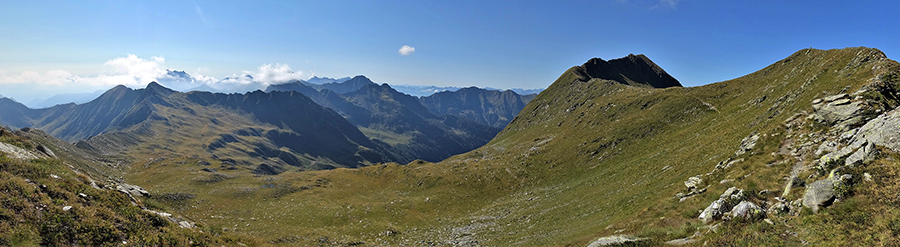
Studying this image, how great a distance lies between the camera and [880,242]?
41.3 ft

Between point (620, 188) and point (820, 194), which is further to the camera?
A: point (620, 188)

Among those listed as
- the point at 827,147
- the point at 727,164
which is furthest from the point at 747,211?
the point at 727,164

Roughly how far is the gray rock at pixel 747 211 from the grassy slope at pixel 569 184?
2745 mm

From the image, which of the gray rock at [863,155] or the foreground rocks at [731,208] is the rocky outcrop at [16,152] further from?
the gray rock at [863,155]

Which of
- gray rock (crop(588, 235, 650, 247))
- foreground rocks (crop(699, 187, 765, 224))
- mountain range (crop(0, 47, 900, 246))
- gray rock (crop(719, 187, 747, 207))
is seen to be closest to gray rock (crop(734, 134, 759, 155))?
mountain range (crop(0, 47, 900, 246))

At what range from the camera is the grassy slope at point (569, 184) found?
32562 millimetres

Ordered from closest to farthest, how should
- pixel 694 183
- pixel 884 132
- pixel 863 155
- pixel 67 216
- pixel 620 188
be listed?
pixel 67 216 < pixel 863 155 < pixel 884 132 < pixel 694 183 < pixel 620 188

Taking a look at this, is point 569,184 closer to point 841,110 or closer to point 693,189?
point 693,189

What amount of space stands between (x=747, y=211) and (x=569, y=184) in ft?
153

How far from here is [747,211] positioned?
59.3ft

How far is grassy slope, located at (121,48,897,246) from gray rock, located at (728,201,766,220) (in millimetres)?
2745

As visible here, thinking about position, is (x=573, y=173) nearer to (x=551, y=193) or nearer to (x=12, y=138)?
(x=551, y=193)

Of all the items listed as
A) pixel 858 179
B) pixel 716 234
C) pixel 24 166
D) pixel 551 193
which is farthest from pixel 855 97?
pixel 24 166

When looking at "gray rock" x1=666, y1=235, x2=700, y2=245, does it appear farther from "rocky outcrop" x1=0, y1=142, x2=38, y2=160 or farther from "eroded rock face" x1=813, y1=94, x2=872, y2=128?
"rocky outcrop" x1=0, y1=142, x2=38, y2=160
